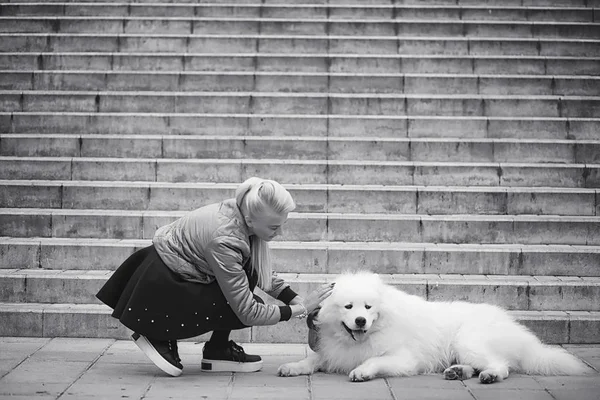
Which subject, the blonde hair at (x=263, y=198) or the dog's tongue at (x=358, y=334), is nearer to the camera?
the blonde hair at (x=263, y=198)

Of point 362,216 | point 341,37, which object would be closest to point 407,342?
point 362,216

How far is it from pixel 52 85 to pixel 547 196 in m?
5.96

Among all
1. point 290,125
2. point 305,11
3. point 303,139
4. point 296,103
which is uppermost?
point 305,11

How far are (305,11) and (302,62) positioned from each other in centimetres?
146

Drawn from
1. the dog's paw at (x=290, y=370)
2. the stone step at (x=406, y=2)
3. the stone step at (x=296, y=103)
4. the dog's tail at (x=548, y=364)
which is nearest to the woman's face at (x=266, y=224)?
the dog's paw at (x=290, y=370)

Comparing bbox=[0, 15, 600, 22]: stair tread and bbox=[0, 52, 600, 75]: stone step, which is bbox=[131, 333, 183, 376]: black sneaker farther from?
bbox=[0, 15, 600, 22]: stair tread

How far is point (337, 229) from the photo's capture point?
7.42 m

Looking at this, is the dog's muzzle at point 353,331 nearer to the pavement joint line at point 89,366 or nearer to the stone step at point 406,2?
the pavement joint line at point 89,366

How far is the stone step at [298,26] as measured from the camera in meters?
10.5

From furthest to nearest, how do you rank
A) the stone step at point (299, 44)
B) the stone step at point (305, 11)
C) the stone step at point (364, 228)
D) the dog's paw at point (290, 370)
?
the stone step at point (305, 11)
the stone step at point (299, 44)
the stone step at point (364, 228)
the dog's paw at point (290, 370)

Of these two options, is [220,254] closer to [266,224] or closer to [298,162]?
[266,224]

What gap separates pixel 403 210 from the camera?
7824mm

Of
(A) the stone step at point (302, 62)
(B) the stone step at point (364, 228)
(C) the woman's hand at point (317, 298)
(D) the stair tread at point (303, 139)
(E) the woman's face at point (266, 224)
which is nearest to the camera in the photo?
(E) the woman's face at point (266, 224)

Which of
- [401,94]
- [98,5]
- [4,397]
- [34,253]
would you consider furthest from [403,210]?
[98,5]
